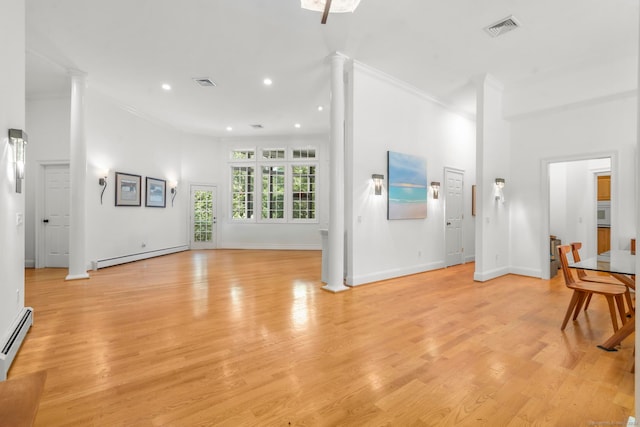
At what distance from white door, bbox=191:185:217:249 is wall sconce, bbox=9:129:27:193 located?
623cm

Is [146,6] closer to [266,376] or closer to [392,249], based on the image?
[266,376]

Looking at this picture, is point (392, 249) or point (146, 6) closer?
point (146, 6)

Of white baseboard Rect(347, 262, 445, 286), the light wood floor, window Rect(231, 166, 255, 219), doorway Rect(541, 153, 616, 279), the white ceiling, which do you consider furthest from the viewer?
window Rect(231, 166, 255, 219)

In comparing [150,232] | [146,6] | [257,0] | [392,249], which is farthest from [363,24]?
[150,232]

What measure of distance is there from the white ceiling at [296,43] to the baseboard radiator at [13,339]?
11.1 ft

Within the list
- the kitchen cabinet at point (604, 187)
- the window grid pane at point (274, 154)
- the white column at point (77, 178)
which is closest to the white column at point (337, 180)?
the white column at point (77, 178)

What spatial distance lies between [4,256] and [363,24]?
4351 millimetres

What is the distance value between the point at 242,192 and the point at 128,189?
Result: 3313 millimetres

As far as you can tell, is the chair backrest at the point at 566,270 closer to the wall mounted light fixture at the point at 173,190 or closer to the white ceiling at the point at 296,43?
the white ceiling at the point at 296,43

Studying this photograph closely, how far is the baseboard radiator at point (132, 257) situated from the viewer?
595 centimetres

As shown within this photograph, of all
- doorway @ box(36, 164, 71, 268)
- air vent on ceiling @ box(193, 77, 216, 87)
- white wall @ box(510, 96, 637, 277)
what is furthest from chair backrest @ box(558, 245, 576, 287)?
doorway @ box(36, 164, 71, 268)

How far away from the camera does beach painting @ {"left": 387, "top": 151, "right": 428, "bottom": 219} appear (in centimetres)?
520

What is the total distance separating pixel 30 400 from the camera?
1052 mm

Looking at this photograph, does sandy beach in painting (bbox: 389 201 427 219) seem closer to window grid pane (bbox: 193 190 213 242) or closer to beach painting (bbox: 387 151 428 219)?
beach painting (bbox: 387 151 428 219)
